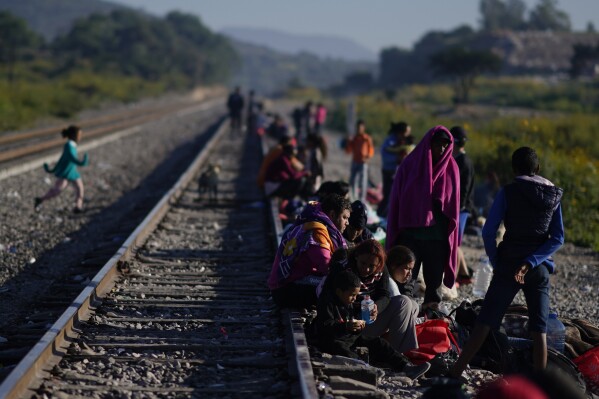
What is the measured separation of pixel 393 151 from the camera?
1227 cm

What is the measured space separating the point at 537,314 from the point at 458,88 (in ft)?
216

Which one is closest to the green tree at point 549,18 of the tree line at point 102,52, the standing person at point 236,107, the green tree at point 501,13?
the green tree at point 501,13

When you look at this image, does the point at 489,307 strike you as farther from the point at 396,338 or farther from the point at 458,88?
the point at 458,88

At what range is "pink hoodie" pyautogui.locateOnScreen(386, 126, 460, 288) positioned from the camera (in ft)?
23.9

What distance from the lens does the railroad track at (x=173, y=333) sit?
561cm

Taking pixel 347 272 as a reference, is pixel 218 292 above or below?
below

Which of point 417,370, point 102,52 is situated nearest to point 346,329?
point 417,370

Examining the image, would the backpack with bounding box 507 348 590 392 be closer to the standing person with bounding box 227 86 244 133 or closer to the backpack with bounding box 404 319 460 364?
the backpack with bounding box 404 319 460 364

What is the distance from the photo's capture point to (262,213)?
13.8 meters

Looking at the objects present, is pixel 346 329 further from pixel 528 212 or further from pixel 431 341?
pixel 528 212

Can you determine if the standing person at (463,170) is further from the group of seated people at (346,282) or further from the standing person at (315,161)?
the standing person at (315,161)

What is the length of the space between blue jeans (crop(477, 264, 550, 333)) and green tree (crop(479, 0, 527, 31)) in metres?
178

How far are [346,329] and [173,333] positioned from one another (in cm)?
134

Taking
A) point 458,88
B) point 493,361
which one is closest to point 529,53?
point 458,88
